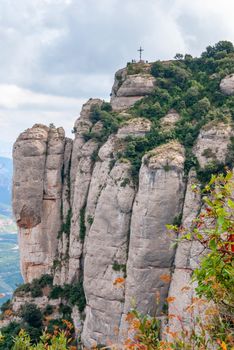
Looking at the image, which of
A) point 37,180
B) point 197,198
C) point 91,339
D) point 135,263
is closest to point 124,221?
point 135,263

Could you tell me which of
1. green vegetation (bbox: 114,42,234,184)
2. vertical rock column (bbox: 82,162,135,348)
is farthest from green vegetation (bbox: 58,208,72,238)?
green vegetation (bbox: 114,42,234,184)

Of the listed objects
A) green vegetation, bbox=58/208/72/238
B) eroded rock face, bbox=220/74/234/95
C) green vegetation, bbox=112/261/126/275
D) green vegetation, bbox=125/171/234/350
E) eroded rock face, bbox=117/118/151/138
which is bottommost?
green vegetation, bbox=112/261/126/275

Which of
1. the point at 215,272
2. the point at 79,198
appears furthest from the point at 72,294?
the point at 215,272

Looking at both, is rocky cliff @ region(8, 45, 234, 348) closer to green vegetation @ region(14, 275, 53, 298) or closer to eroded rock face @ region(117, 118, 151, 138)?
eroded rock face @ region(117, 118, 151, 138)

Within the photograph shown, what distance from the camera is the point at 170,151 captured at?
123 feet

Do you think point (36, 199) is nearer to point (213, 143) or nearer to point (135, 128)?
point (135, 128)

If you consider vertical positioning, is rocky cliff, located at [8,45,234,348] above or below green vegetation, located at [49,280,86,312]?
above

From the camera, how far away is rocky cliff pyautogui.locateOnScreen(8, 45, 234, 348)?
36469 millimetres

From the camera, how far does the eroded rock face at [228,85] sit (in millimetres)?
43000

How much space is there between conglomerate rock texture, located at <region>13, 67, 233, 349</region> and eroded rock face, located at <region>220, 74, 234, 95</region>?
18 cm

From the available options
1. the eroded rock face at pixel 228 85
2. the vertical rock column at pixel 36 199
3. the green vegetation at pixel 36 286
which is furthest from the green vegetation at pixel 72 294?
the eroded rock face at pixel 228 85

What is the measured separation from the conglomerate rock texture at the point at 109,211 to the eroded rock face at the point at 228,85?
0.18 metres

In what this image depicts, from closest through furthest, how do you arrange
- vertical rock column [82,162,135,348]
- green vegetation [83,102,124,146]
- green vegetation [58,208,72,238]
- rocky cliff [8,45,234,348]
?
1. rocky cliff [8,45,234,348]
2. vertical rock column [82,162,135,348]
3. green vegetation [83,102,124,146]
4. green vegetation [58,208,72,238]

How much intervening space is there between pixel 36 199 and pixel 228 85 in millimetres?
21969
